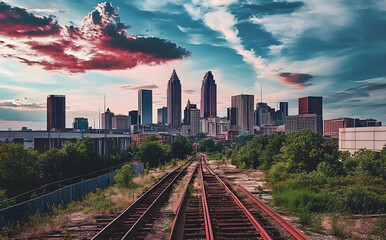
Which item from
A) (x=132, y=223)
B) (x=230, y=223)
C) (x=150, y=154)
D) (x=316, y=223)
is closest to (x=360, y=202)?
(x=316, y=223)

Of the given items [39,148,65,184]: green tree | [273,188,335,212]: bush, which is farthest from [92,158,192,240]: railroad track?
[39,148,65,184]: green tree

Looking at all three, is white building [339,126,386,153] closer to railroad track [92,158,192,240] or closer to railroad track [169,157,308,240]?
railroad track [169,157,308,240]

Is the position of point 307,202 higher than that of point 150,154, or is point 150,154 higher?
point 307,202

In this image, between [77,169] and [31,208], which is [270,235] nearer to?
[31,208]

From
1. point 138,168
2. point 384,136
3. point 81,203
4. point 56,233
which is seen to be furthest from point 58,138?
point 384,136

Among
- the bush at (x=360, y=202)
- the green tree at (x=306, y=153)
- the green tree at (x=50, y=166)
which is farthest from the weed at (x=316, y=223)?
the green tree at (x=50, y=166)

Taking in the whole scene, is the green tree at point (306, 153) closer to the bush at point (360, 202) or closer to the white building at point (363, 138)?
the bush at point (360, 202)

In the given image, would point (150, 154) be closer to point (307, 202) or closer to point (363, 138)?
point (363, 138)

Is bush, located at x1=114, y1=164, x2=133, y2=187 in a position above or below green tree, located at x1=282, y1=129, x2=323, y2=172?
below

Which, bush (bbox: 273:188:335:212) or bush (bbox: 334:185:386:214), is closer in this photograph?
bush (bbox: 334:185:386:214)

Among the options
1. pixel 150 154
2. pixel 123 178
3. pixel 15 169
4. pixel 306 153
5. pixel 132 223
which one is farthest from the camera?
pixel 150 154
